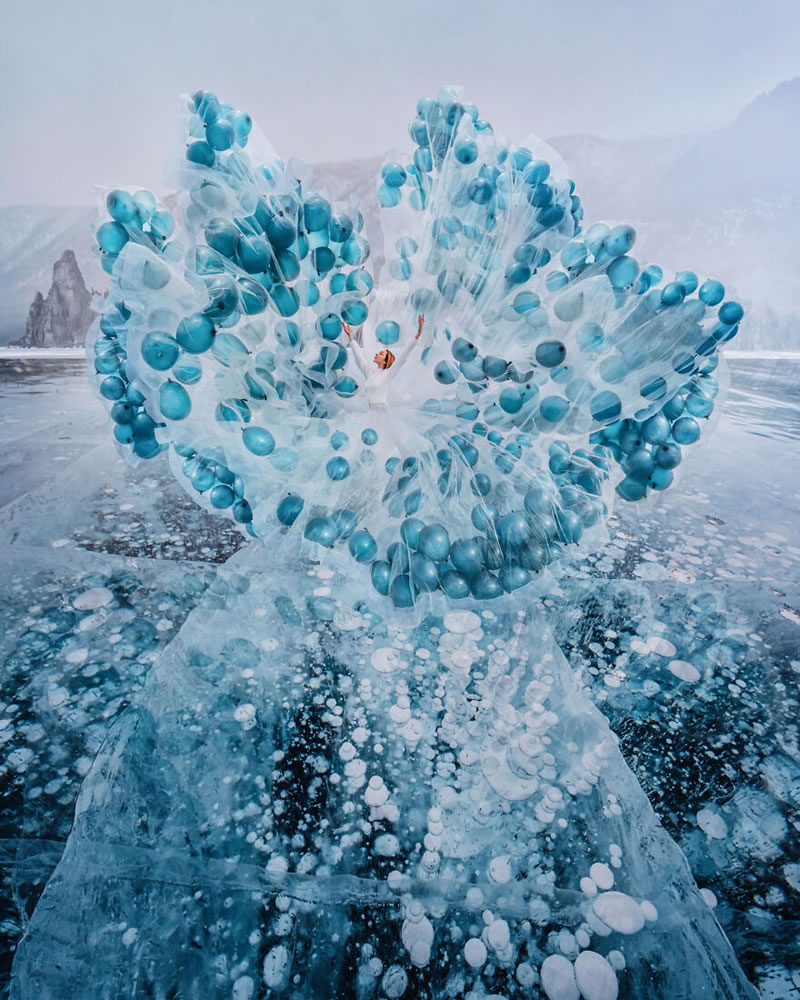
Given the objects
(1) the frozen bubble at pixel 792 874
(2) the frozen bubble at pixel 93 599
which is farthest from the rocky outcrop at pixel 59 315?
(1) the frozen bubble at pixel 792 874

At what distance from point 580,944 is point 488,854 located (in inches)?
2.6

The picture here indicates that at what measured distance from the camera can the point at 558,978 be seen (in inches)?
11.0

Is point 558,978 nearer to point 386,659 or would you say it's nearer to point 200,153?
point 386,659

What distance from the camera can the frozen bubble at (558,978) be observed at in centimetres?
27

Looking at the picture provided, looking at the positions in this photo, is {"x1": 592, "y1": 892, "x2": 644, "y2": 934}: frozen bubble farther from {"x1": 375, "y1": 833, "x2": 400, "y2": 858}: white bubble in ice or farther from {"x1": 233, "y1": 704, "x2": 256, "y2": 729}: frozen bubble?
{"x1": 233, "y1": 704, "x2": 256, "y2": 729}: frozen bubble

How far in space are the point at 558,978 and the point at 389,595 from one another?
0.94ft

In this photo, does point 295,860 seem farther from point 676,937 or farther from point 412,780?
point 676,937

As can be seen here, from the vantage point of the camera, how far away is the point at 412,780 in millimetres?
376

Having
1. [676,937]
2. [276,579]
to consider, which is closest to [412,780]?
[676,937]

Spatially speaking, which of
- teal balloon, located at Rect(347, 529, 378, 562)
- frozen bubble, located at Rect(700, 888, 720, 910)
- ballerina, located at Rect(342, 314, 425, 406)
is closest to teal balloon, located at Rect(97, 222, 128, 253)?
ballerina, located at Rect(342, 314, 425, 406)

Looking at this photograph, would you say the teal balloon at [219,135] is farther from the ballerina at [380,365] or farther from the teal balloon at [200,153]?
the ballerina at [380,365]

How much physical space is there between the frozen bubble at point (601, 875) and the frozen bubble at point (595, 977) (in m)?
0.04

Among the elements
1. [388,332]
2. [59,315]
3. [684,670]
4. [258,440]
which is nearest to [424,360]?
[388,332]

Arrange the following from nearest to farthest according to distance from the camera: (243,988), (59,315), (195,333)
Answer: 1. (243,988)
2. (195,333)
3. (59,315)
